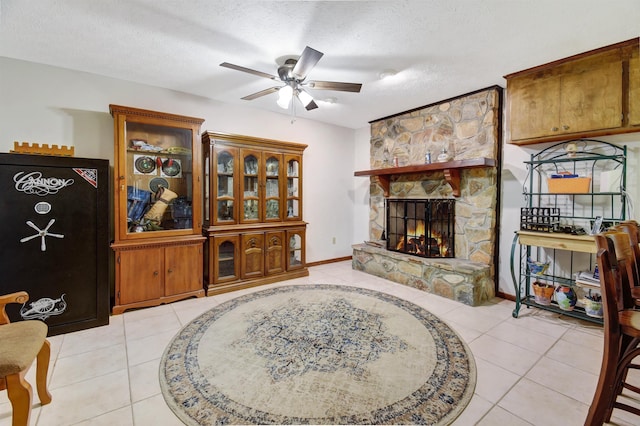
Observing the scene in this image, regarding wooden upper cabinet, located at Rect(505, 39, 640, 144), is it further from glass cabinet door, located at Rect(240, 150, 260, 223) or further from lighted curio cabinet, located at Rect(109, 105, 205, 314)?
lighted curio cabinet, located at Rect(109, 105, 205, 314)

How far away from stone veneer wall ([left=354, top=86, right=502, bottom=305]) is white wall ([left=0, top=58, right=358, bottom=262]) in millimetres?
1228

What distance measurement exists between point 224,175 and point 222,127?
0.78 metres

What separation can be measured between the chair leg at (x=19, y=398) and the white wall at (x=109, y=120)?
8.23 feet

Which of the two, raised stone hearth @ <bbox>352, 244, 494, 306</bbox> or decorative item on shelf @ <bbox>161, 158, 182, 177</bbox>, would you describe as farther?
decorative item on shelf @ <bbox>161, 158, 182, 177</bbox>

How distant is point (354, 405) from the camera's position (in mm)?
1596

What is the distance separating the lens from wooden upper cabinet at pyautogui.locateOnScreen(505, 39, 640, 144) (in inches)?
93.4

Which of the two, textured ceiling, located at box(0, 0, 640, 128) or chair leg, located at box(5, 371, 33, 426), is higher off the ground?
textured ceiling, located at box(0, 0, 640, 128)

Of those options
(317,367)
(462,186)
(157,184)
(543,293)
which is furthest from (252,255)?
(543,293)

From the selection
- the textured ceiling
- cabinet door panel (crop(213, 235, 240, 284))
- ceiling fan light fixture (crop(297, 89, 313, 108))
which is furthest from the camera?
cabinet door panel (crop(213, 235, 240, 284))

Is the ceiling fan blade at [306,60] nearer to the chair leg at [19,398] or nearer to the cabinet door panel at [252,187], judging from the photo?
the cabinet door panel at [252,187]

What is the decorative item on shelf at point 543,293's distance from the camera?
277 centimetres

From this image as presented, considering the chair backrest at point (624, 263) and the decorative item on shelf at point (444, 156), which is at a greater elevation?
the decorative item on shelf at point (444, 156)

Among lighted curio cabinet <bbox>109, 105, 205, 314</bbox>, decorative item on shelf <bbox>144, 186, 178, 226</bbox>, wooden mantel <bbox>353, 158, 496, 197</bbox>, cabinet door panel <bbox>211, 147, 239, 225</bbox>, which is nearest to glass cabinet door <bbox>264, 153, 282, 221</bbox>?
cabinet door panel <bbox>211, 147, 239, 225</bbox>

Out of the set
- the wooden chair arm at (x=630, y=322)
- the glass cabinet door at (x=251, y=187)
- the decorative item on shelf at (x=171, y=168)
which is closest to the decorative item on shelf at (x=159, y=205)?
the decorative item on shelf at (x=171, y=168)
